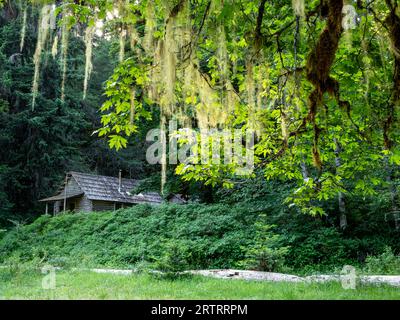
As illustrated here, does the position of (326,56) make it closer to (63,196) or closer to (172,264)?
(172,264)

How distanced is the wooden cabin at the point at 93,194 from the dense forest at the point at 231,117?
1.52 m

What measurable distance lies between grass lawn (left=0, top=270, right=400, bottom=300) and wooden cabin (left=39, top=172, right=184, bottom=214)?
18202 mm

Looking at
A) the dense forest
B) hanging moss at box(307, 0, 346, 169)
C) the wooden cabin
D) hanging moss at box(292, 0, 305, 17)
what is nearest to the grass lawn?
the dense forest

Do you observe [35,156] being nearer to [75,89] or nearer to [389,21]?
[75,89]

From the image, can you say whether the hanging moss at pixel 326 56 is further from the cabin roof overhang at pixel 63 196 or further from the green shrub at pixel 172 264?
the cabin roof overhang at pixel 63 196

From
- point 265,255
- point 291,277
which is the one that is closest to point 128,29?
point 291,277

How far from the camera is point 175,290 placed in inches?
283

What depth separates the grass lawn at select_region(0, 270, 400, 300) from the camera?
6586 millimetres

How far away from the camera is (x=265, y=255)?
10672 mm

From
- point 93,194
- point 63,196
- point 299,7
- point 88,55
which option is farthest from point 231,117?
point 63,196

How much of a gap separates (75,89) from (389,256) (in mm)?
23759

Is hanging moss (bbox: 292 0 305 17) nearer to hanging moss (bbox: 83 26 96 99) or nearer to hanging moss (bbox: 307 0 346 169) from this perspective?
hanging moss (bbox: 307 0 346 169)

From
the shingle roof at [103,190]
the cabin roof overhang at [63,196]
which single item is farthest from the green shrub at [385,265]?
the cabin roof overhang at [63,196]
